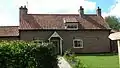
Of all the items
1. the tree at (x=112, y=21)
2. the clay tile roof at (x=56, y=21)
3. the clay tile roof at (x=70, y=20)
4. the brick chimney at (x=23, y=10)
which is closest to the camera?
the clay tile roof at (x=56, y=21)

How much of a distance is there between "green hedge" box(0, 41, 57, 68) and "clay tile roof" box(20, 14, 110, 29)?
2993 cm

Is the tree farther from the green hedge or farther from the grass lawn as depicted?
the green hedge

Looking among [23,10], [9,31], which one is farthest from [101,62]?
[23,10]

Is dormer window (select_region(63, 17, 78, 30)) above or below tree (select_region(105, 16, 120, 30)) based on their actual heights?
below

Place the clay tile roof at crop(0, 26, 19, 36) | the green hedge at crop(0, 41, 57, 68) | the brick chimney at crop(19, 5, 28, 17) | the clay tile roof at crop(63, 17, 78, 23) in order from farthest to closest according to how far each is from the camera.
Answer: the brick chimney at crop(19, 5, 28, 17) → the clay tile roof at crop(63, 17, 78, 23) → the clay tile roof at crop(0, 26, 19, 36) → the green hedge at crop(0, 41, 57, 68)

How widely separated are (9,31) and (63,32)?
8861 mm

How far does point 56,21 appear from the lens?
1836 inches

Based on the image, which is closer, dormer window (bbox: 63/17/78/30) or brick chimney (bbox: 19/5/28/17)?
dormer window (bbox: 63/17/78/30)

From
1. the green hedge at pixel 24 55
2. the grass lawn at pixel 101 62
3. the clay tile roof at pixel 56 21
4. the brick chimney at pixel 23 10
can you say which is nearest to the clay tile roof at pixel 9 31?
the clay tile roof at pixel 56 21

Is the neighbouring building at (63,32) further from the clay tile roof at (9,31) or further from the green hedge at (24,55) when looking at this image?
the green hedge at (24,55)

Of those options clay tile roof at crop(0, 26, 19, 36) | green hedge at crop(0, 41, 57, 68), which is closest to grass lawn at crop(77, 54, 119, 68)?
green hedge at crop(0, 41, 57, 68)

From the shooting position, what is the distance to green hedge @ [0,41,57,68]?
39.1 feet

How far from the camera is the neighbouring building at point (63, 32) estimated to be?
4400 centimetres

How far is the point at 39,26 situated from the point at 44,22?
1.65 meters
